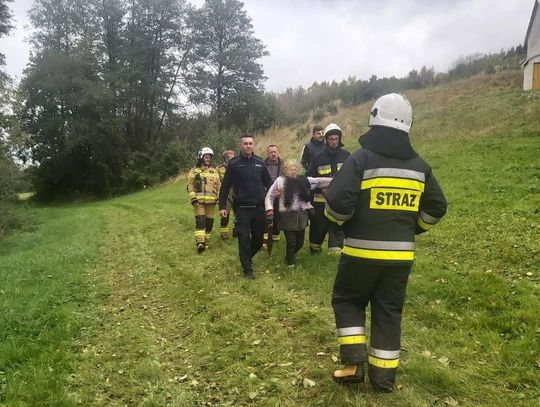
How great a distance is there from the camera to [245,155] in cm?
848

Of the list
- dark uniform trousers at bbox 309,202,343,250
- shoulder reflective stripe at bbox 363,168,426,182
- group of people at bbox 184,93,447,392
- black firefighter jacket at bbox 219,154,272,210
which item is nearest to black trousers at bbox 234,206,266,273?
black firefighter jacket at bbox 219,154,272,210

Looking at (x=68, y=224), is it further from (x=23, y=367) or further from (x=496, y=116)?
(x=496, y=116)

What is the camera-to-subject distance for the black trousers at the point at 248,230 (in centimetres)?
809

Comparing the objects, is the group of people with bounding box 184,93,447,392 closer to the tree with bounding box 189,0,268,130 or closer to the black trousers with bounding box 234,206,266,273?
the black trousers with bounding box 234,206,266,273

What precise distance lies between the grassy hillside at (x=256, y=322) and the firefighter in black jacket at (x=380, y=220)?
50 centimetres

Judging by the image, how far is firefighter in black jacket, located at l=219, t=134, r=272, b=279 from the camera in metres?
8.12

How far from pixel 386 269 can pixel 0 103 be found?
2213 centimetres

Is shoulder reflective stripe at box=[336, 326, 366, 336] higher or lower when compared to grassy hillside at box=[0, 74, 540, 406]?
higher

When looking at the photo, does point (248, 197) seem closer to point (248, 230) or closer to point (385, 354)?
point (248, 230)

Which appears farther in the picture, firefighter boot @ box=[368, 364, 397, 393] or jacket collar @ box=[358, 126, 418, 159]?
firefighter boot @ box=[368, 364, 397, 393]

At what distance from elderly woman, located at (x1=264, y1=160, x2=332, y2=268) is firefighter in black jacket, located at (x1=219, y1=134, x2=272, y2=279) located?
13.4 inches

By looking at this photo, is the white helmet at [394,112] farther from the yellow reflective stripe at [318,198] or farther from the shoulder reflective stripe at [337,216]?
the yellow reflective stripe at [318,198]

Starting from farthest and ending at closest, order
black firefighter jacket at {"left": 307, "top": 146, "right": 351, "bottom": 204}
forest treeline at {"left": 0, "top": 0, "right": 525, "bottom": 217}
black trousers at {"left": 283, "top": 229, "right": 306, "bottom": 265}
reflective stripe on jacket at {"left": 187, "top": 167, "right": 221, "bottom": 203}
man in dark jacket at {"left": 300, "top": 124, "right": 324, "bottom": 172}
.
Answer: forest treeline at {"left": 0, "top": 0, "right": 525, "bottom": 217}, reflective stripe on jacket at {"left": 187, "top": 167, "right": 221, "bottom": 203}, man in dark jacket at {"left": 300, "top": 124, "right": 324, "bottom": 172}, black firefighter jacket at {"left": 307, "top": 146, "right": 351, "bottom": 204}, black trousers at {"left": 283, "top": 229, "right": 306, "bottom": 265}

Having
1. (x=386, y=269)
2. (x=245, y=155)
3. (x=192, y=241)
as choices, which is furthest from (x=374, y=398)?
Answer: (x=192, y=241)
